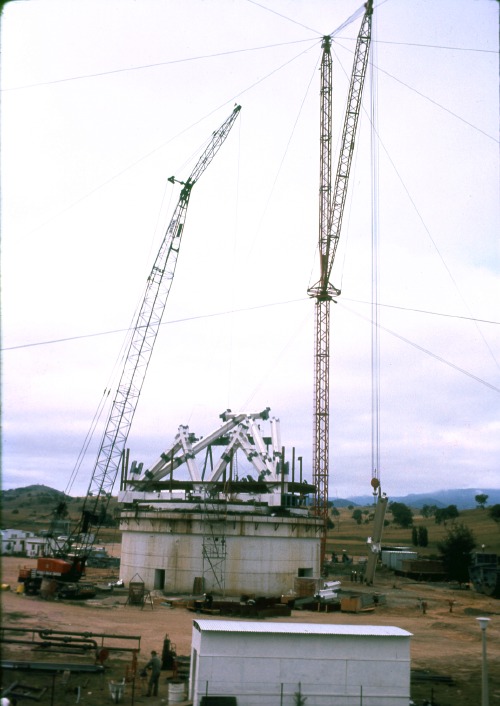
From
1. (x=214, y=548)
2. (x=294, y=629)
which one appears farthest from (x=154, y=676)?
(x=214, y=548)

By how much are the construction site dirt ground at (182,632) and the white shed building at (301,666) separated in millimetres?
2554

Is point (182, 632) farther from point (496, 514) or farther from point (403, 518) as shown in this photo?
point (403, 518)

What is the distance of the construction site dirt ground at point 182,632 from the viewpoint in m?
22.8

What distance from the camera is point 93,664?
2531 cm

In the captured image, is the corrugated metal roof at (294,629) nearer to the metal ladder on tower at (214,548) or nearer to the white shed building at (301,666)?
the white shed building at (301,666)

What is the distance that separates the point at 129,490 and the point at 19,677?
1463 inches

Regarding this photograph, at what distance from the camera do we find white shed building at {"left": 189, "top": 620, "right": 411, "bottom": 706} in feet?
64.9

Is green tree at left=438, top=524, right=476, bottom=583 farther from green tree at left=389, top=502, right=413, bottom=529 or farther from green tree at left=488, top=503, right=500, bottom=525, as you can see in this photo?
green tree at left=389, top=502, right=413, bottom=529

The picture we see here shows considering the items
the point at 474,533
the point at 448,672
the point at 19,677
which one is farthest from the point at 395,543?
the point at 19,677

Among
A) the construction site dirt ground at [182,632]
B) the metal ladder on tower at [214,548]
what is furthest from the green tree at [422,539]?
the metal ladder on tower at [214,548]

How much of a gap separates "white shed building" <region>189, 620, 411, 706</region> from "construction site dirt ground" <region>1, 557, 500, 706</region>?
2554mm

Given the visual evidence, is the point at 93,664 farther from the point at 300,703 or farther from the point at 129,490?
the point at 129,490

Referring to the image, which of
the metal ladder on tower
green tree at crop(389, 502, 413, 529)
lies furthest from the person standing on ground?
green tree at crop(389, 502, 413, 529)

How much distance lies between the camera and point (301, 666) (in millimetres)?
20141
